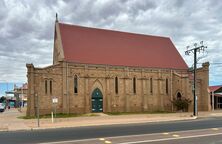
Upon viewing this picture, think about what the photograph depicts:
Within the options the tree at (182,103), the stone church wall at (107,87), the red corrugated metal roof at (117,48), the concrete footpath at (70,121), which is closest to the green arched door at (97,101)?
the stone church wall at (107,87)

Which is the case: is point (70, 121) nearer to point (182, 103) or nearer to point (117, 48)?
point (117, 48)

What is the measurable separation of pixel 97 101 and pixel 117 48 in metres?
10.8

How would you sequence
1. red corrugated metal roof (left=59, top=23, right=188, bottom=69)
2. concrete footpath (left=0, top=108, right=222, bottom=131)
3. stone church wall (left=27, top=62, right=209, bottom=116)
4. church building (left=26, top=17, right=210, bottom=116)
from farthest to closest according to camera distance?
red corrugated metal roof (left=59, top=23, right=188, bottom=69) < church building (left=26, top=17, right=210, bottom=116) < stone church wall (left=27, top=62, right=209, bottom=116) < concrete footpath (left=0, top=108, right=222, bottom=131)

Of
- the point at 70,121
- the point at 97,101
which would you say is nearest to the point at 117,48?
the point at 97,101

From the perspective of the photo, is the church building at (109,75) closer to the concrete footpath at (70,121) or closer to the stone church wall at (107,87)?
the stone church wall at (107,87)

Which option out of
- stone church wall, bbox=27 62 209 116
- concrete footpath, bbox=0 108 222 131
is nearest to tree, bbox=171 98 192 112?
stone church wall, bbox=27 62 209 116

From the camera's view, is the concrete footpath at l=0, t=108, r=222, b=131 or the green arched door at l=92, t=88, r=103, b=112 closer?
the concrete footpath at l=0, t=108, r=222, b=131

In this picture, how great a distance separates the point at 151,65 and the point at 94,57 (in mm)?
10939

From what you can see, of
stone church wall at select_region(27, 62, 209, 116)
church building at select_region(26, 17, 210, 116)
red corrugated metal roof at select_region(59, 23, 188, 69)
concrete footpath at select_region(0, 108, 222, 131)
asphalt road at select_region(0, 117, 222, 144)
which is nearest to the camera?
asphalt road at select_region(0, 117, 222, 144)

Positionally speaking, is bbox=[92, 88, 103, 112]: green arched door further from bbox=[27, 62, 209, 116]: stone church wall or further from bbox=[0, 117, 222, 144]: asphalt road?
bbox=[0, 117, 222, 144]: asphalt road

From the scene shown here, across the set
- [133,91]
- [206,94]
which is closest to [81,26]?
[133,91]

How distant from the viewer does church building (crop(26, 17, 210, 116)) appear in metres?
47.1

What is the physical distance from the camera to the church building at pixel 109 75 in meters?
47.1

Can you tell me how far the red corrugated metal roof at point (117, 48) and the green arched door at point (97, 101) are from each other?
4.87 m
